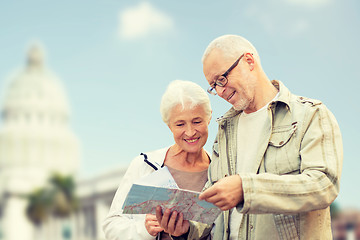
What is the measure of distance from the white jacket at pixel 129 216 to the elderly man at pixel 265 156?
22.4 inches

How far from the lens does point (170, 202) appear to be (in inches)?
111

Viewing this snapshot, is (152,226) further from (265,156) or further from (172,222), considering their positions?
(265,156)

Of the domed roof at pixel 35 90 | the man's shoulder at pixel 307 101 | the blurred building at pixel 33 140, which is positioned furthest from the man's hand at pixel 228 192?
the domed roof at pixel 35 90

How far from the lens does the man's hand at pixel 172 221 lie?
116 inches

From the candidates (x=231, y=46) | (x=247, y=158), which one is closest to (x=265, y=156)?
(x=247, y=158)

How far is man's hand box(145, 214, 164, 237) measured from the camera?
3.42 meters

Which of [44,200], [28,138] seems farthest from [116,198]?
[28,138]

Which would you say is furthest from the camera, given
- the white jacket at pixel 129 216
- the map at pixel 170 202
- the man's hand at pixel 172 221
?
the white jacket at pixel 129 216

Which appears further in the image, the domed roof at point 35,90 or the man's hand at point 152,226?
the domed roof at point 35,90

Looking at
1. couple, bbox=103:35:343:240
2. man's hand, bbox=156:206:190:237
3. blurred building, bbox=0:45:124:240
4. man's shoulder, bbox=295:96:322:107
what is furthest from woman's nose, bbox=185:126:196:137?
blurred building, bbox=0:45:124:240

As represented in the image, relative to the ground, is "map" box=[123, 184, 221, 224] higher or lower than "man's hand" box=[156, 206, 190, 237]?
higher

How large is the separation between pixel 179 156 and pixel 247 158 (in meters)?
0.76

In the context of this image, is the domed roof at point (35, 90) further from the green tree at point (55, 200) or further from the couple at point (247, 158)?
the couple at point (247, 158)

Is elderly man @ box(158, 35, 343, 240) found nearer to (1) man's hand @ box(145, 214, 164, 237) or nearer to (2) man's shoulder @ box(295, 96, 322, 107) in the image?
(2) man's shoulder @ box(295, 96, 322, 107)
